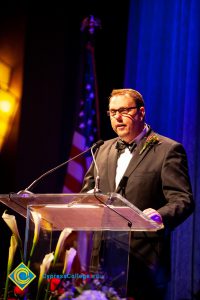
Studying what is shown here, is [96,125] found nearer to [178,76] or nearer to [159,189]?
[178,76]

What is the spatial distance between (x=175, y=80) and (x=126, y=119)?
1493 millimetres

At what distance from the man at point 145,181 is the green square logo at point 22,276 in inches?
24.8

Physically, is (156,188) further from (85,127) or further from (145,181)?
(85,127)

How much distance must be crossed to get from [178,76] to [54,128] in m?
1.93

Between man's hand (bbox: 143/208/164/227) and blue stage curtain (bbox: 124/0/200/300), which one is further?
blue stage curtain (bbox: 124/0/200/300)

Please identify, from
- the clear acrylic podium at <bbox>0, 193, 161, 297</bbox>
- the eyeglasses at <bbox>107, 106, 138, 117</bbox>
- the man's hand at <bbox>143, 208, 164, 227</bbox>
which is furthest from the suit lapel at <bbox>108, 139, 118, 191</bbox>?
the clear acrylic podium at <bbox>0, 193, 161, 297</bbox>

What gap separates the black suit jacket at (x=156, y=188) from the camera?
283 cm

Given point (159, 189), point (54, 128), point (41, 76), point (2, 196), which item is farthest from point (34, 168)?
point (2, 196)

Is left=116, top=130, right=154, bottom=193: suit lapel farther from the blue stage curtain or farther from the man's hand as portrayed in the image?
the blue stage curtain

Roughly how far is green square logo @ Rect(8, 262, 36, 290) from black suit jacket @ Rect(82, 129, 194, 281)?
0.72 m

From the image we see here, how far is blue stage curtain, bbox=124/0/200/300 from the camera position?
4312 mm

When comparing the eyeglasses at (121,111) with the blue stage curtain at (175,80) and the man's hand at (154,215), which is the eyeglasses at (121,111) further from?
the blue stage curtain at (175,80)

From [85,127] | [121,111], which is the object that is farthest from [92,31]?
[121,111]

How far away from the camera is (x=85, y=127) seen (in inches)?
224
